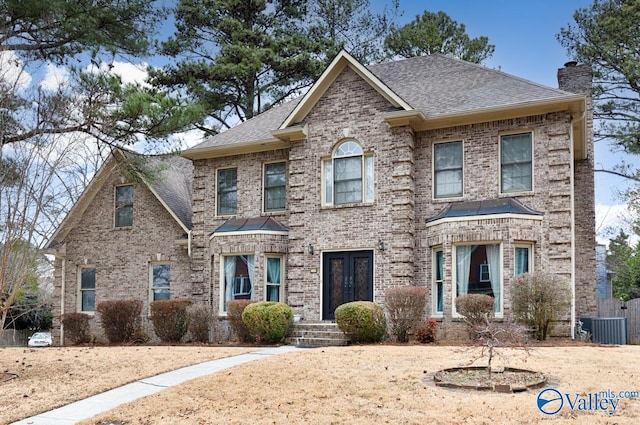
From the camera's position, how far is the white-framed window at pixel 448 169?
1731cm

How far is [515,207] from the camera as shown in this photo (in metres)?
16.1

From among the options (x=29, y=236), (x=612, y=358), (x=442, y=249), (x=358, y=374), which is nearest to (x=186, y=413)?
(x=358, y=374)

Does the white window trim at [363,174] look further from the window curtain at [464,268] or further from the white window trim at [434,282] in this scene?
the window curtain at [464,268]

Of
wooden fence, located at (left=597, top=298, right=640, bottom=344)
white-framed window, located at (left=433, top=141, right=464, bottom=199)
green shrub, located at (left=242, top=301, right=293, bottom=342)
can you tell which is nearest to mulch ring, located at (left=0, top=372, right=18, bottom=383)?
green shrub, located at (left=242, top=301, right=293, bottom=342)

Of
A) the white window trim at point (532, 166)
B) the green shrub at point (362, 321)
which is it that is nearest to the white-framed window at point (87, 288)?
the green shrub at point (362, 321)

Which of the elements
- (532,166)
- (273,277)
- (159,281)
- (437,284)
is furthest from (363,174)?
(159,281)

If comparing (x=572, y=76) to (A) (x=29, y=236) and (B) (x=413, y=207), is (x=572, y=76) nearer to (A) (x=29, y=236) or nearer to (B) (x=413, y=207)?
(B) (x=413, y=207)

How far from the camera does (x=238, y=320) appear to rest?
674 inches

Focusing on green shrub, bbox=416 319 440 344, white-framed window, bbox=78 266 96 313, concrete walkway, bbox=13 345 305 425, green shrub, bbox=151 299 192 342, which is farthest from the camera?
white-framed window, bbox=78 266 96 313

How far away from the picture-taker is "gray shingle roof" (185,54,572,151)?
16.8 metres

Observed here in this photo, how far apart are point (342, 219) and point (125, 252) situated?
27.0ft

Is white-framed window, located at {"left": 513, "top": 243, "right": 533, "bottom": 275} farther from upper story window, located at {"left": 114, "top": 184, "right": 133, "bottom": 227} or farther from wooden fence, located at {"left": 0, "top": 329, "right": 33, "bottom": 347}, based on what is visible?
wooden fence, located at {"left": 0, "top": 329, "right": 33, "bottom": 347}

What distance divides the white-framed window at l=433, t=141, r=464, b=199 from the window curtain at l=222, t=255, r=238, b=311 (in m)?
6.16

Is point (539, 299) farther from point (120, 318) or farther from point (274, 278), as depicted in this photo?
point (120, 318)
